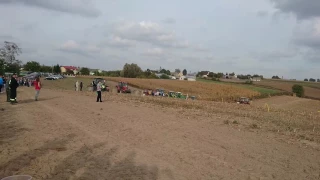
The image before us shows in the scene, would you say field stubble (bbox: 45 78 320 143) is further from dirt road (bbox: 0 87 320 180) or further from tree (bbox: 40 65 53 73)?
tree (bbox: 40 65 53 73)

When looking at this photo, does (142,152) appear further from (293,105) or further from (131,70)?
(131,70)

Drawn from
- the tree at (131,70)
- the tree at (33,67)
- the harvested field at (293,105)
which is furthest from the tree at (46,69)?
the harvested field at (293,105)

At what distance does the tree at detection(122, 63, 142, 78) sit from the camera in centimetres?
12383

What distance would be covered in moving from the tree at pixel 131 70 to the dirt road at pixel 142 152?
365ft

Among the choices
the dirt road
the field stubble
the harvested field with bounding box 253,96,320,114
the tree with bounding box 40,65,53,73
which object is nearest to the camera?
the dirt road

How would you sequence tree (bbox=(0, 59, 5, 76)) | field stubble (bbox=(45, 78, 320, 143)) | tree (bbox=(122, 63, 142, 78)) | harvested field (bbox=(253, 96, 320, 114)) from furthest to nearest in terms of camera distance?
tree (bbox=(122, 63, 142, 78)) < tree (bbox=(0, 59, 5, 76)) < harvested field (bbox=(253, 96, 320, 114)) < field stubble (bbox=(45, 78, 320, 143))

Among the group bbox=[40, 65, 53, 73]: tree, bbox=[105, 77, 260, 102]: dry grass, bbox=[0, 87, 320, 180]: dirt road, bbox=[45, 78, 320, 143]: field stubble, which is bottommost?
bbox=[105, 77, 260, 102]: dry grass

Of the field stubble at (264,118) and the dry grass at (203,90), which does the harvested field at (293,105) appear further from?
the field stubble at (264,118)

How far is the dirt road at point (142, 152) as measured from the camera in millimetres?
6637

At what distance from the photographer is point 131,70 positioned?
124312 mm

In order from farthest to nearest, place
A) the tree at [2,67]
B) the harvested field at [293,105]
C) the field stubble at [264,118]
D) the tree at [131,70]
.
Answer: the tree at [131,70], the tree at [2,67], the harvested field at [293,105], the field stubble at [264,118]

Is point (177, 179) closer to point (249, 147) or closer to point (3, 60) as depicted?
point (249, 147)

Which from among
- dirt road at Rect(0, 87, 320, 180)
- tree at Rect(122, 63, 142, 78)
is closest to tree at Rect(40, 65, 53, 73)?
tree at Rect(122, 63, 142, 78)

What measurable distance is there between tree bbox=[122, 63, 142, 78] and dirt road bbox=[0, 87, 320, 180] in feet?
365
